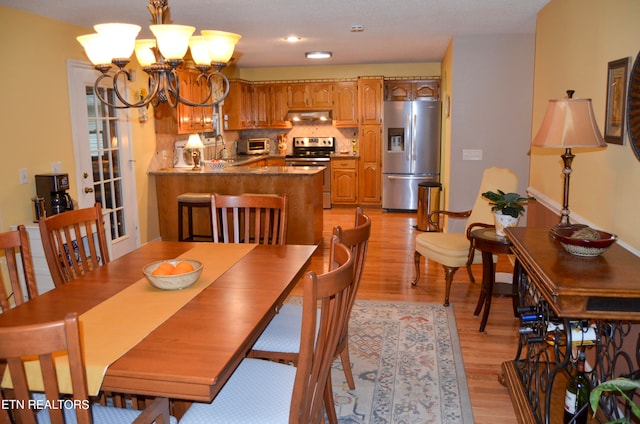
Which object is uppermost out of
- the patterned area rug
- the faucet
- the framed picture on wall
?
the framed picture on wall

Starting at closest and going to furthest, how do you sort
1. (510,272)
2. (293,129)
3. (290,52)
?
(510,272) < (290,52) < (293,129)

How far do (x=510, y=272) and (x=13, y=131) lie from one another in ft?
15.1

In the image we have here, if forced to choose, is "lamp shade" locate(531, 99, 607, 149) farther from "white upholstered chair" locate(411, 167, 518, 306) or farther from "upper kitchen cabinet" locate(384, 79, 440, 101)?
"upper kitchen cabinet" locate(384, 79, 440, 101)

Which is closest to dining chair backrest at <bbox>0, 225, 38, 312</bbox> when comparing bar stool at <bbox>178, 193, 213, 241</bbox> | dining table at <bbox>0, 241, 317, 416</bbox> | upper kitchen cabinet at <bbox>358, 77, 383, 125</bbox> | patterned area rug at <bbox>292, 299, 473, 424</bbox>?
dining table at <bbox>0, 241, 317, 416</bbox>

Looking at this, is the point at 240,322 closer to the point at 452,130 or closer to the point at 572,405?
the point at 572,405

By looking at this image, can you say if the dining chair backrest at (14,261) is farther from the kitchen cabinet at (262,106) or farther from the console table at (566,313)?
the kitchen cabinet at (262,106)

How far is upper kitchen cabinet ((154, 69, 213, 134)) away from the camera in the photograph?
630 cm

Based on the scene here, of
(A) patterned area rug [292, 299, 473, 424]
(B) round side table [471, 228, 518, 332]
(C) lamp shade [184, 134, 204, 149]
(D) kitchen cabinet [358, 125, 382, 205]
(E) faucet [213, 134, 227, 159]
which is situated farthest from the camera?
(D) kitchen cabinet [358, 125, 382, 205]

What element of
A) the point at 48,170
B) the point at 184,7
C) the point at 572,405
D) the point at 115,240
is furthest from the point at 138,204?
the point at 572,405

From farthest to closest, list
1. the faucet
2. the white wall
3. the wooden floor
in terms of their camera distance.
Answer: the faucet < the white wall < the wooden floor

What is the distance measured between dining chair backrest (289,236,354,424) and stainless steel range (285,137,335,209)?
6.93 metres

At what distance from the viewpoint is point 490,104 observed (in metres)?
5.95

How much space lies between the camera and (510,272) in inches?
204

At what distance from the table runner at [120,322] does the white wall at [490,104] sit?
4128 mm
